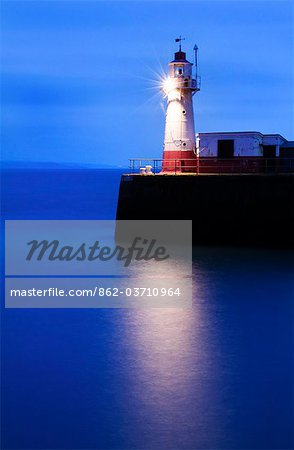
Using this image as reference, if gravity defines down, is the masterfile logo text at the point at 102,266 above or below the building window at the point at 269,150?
below

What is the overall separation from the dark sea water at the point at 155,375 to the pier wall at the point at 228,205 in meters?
4.60

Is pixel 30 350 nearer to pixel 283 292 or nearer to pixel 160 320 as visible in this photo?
pixel 160 320

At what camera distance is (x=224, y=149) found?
18.1 metres

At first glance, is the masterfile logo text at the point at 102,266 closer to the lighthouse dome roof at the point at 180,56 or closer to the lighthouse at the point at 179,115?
the lighthouse at the point at 179,115

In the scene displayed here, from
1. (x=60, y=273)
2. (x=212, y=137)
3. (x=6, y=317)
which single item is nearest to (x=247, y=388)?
(x=6, y=317)

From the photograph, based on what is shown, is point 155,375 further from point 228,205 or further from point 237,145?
point 237,145

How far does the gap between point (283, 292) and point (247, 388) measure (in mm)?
5059

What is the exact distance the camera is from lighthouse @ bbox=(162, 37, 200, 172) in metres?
19.0

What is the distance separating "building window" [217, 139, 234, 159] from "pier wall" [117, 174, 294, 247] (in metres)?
1.50

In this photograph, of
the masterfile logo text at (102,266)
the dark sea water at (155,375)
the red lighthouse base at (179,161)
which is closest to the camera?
the dark sea water at (155,375)

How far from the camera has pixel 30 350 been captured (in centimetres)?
868

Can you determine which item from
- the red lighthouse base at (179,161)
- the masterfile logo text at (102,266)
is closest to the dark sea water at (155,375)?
the masterfile logo text at (102,266)

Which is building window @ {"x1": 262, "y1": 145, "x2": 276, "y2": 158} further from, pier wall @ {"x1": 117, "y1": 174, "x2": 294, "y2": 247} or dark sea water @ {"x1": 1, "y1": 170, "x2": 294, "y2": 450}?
dark sea water @ {"x1": 1, "y1": 170, "x2": 294, "y2": 450}

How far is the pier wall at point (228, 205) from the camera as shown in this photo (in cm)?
1652
